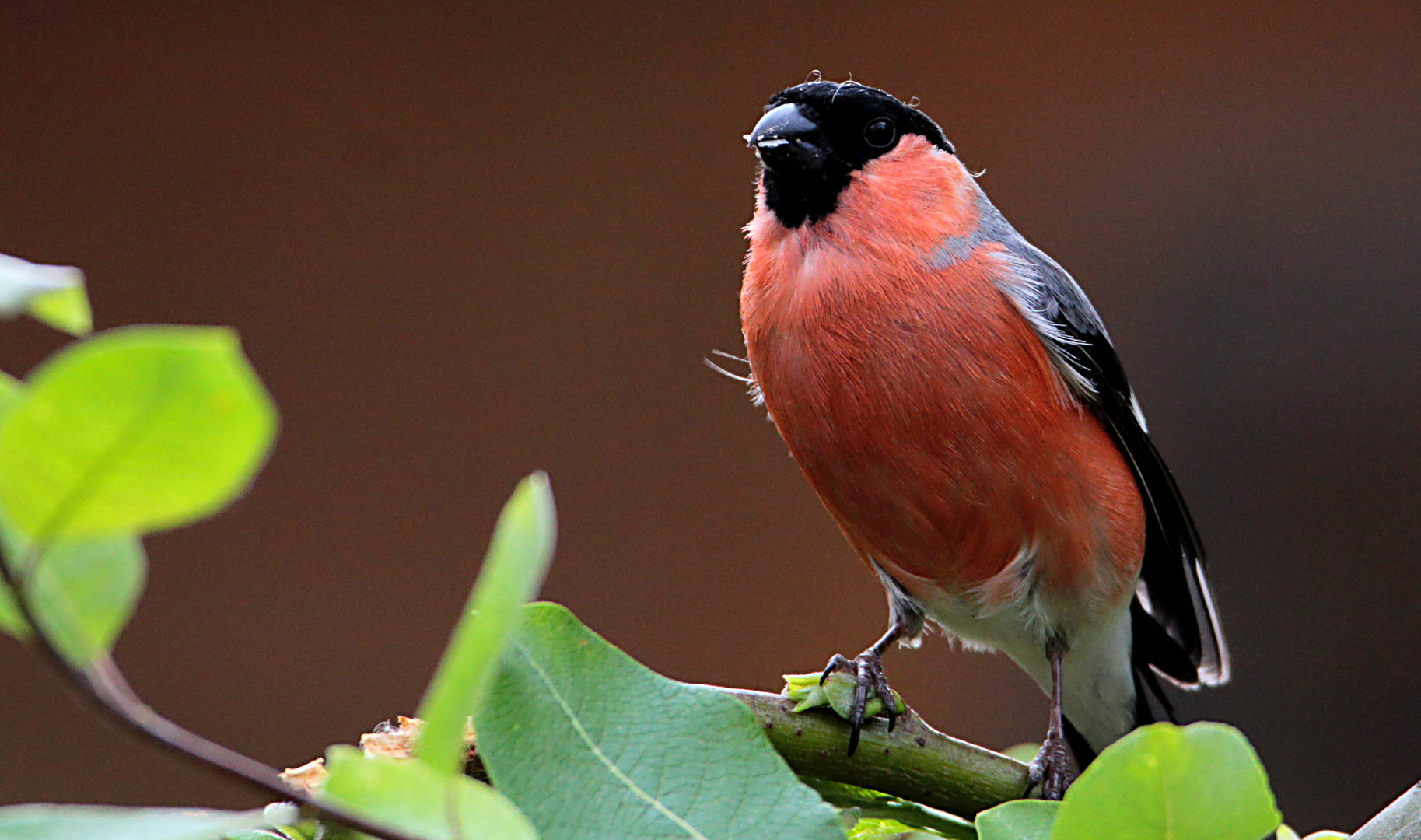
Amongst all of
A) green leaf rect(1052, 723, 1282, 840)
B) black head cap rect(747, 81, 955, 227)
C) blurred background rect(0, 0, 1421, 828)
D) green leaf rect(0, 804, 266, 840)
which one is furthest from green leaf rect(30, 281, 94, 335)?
blurred background rect(0, 0, 1421, 828)

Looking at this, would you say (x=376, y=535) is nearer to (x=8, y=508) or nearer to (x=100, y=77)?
(x=100, y=77)

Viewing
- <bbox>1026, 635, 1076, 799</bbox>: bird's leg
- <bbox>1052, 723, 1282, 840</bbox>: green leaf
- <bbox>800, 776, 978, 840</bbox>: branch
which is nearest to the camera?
<bbox>1052, 723, 1282, 840</bbox>: green leaf

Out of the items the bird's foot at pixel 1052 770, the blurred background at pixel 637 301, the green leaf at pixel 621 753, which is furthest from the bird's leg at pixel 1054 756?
the blurred background at pixel 637 301

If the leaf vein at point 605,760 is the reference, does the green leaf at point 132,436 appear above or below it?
above

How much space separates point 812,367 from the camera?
1.37 metres

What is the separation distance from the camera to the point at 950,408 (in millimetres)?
1345

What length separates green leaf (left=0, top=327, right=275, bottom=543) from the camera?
12.6 inches

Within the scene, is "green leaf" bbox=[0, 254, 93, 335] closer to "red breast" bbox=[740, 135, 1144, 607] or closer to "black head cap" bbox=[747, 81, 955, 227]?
"red breast" bbox=[740, 135, 1144, 607]

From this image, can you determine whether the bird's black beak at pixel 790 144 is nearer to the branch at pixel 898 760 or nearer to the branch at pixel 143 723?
the branch at pixel 898 760

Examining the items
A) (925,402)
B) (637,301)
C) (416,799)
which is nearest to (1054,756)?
(925,402)

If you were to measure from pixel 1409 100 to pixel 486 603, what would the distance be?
442 cm

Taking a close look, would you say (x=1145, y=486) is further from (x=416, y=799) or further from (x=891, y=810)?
(x=416, y=799)

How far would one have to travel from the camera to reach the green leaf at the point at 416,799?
0.34 m

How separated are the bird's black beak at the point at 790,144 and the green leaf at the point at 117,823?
126 cm
